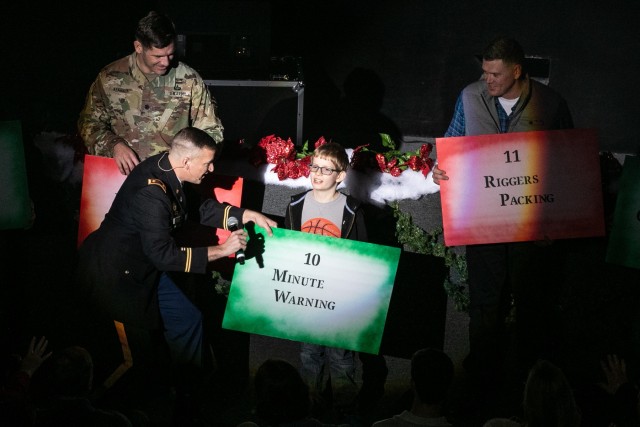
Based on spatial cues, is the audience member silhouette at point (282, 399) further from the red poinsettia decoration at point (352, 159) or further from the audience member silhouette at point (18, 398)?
the red poinsettia decoration at point (352, 159)

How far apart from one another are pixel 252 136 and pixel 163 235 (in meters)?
2.25

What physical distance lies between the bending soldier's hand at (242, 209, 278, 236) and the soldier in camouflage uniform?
558 millimetres

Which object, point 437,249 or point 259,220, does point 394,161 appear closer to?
point 437,249

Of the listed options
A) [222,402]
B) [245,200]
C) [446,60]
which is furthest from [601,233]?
[446,60]

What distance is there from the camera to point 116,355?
4.67 meters

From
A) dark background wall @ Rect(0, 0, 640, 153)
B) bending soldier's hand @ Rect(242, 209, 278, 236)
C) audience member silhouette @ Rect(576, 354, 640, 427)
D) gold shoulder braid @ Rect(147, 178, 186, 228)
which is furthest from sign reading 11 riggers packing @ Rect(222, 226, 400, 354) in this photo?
dark background wall @ Rect(0, 0, 640, 153)

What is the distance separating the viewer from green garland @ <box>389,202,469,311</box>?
4.44 meters

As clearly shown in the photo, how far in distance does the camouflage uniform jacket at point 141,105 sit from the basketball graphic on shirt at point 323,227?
0.80m

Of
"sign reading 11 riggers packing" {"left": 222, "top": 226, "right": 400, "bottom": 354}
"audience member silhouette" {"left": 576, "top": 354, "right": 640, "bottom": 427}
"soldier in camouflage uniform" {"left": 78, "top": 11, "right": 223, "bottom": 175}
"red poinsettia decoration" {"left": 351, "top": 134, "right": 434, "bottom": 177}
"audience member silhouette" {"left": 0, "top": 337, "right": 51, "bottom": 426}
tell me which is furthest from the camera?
"red poinsettia decoration" {"left": 351, "top": 134, "right": 434, "bottom": 177}

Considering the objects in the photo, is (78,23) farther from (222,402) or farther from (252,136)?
(222,402)

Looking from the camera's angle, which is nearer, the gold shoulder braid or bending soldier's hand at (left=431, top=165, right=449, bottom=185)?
the gold shoulder braid

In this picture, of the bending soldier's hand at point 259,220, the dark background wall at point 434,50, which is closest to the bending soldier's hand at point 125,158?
the bending soldier's hand at point 259,220

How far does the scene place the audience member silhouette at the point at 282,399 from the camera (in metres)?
2.74

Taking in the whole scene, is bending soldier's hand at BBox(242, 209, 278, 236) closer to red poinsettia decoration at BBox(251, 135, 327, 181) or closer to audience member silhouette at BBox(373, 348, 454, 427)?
red poinsettia decoration at BBox(251, 135, 327, 181)
